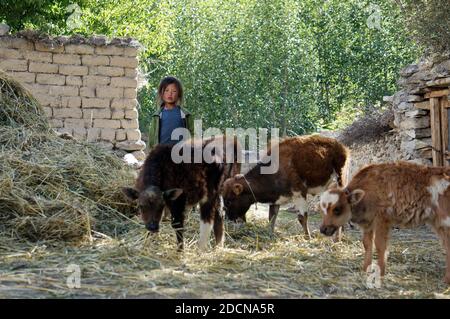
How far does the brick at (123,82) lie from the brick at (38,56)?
133cm

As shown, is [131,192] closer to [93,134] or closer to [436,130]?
[93,134]

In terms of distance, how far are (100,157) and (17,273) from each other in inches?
153

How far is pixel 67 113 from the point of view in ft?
44.7

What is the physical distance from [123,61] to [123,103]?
873 millimetres

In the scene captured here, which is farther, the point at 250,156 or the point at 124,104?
the point at 250,156

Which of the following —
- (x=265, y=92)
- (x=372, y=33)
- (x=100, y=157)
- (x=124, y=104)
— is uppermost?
(x=372, y=33)

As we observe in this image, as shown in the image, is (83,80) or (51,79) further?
(83,80)

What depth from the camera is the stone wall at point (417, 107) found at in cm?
1255

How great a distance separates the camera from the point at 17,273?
21.0ft

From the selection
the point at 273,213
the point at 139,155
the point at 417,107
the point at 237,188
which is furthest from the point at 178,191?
the point at 417,107

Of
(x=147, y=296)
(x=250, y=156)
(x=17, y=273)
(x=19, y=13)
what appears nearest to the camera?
(x=147, y=296)

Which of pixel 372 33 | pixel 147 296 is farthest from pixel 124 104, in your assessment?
pixel 372 33

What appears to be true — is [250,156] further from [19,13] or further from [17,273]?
[17,273]

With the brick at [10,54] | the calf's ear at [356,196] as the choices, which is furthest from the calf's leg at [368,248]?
the brick at [10,54]
